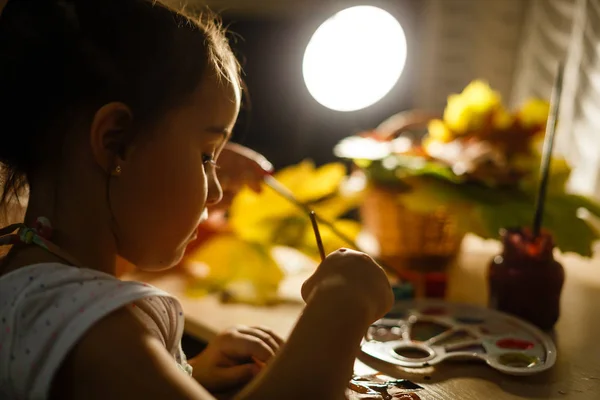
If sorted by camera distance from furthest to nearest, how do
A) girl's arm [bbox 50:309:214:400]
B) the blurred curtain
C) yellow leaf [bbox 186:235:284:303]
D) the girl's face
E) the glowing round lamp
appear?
the blurred curtain → the glowing round lamp → yellow leaf [bbox 186:235:284:303] → the girl's face → girl's arm [bbox 50:309:214:400]

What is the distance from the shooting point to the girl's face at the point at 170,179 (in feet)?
1.94

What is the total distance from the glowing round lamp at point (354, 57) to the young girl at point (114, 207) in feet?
2.16

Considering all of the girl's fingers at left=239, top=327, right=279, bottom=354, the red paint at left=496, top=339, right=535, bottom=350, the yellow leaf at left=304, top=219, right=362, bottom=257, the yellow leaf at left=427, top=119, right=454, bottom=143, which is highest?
the yellow leaf at left=427, top=119, right=454, bottom=143

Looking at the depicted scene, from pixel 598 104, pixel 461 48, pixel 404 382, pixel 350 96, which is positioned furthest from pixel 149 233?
pixel 461 48

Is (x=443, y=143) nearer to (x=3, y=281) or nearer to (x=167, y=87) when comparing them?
(x=167, y=87)

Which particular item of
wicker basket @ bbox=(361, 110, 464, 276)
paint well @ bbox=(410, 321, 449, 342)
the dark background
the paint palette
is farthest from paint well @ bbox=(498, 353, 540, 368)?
the dark background

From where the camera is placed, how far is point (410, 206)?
3.25 ft

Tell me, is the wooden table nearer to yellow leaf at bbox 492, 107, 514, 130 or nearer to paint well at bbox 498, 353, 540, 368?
paint well at bbox 498, 353, 540, 368

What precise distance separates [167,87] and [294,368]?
294 mm

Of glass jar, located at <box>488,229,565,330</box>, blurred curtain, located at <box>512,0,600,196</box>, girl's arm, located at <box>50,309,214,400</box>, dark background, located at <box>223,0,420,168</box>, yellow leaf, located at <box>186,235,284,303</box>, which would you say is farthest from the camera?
dark background, located at <box>223,0,420,168</box>

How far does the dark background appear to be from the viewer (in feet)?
5.71

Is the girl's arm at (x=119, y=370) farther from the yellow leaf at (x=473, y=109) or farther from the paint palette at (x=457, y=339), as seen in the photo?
the yellow leaf at (x=473, y=109)

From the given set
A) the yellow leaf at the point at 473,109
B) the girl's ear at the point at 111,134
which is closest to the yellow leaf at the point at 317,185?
the yellow leaf at the point at 473,109

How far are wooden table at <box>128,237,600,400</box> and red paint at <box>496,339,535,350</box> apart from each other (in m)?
0.04
